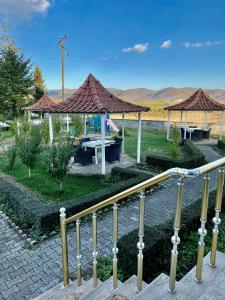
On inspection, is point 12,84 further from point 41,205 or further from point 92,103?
point 41,205

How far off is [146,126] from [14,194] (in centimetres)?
2030

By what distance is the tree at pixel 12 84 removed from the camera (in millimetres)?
23672

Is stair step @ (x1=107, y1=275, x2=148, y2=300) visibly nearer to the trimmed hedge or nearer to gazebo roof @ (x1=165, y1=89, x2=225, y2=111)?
the trimmed hedge

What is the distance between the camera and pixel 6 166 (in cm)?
972

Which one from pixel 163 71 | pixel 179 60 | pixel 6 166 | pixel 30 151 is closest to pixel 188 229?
pixel 30 151

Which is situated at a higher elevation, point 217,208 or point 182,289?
point 217,208

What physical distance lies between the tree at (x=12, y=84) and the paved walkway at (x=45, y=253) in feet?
70.2

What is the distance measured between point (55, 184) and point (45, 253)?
377 cm

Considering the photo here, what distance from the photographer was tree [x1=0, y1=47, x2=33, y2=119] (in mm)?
23672

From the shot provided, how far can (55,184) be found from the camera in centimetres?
766

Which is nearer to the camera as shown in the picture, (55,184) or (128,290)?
(128,290)

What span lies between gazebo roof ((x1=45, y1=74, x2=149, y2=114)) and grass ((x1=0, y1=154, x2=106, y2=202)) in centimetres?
244

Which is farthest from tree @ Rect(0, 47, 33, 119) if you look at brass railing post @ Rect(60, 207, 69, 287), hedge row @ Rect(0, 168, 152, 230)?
brass railing post @ Rect(60, 207, 69, 287)

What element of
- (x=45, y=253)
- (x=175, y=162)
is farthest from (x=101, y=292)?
(x=175, y=162)
